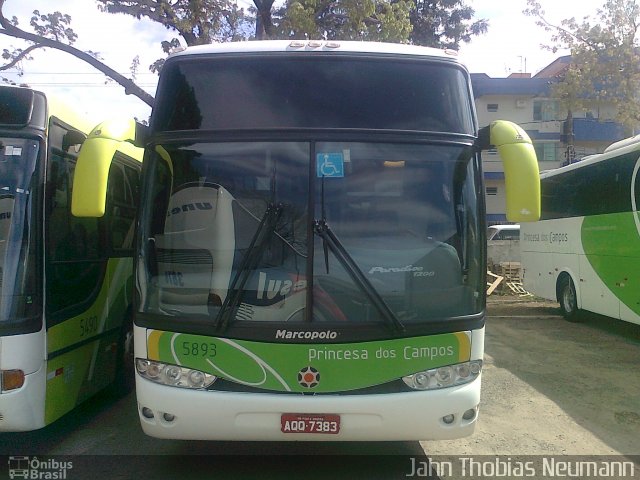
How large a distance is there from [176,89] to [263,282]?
1.59 meters

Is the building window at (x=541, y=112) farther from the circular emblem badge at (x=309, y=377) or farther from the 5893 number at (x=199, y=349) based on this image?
the 5893 number at (x=199, y=349)

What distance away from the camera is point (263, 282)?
4.27 metres

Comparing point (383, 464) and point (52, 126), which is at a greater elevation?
point (52, 126)

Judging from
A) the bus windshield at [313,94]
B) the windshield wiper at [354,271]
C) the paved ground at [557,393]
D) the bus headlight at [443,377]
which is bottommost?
the paved ground at [557,393]

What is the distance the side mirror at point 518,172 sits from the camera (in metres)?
4.32

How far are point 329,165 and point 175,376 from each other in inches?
70.5

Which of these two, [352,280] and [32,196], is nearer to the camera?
[352,280]

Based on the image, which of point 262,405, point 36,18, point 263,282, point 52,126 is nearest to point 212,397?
point 262,405

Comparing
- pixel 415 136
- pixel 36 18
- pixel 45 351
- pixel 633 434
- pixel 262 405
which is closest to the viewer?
pixel 262 405

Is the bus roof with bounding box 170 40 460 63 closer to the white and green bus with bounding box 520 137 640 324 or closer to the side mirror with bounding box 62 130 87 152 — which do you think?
the side mirror with bounding box 62 130 87 152

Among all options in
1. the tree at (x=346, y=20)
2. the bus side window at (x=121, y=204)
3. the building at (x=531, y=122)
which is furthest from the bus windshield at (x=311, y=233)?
the building at (x=531, y=122)

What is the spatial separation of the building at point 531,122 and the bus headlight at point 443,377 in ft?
112

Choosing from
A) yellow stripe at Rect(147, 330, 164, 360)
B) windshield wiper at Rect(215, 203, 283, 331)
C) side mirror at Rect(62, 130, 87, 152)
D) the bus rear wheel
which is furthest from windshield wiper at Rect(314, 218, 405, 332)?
the bus rear wheel

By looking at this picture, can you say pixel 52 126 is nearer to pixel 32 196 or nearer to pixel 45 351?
pixel 32 196
